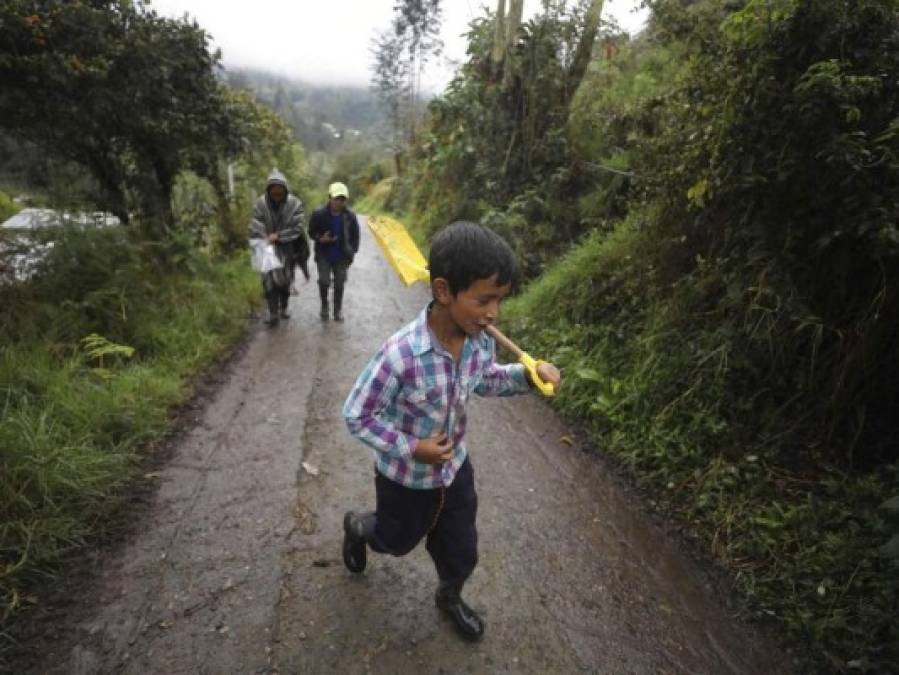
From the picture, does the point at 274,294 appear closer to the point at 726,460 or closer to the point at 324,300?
the point at 324,300

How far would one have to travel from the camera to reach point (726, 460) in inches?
131

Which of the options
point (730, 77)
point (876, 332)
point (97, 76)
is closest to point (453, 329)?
point (876, 332)

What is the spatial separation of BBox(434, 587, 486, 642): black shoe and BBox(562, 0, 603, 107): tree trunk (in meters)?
7.58

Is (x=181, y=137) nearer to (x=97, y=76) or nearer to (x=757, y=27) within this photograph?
(x=97, y=76)

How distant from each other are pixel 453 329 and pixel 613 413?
268 cm

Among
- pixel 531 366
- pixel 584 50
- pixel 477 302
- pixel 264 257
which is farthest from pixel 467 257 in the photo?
pixel 584 50

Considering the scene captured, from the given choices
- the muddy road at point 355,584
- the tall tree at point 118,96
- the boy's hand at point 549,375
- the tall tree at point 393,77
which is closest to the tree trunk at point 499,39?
the tall tree at point 118,96

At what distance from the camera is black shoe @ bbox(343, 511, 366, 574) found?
8.11 ft

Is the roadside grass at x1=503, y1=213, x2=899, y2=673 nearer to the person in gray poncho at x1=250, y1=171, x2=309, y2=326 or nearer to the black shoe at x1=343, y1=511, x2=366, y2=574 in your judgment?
the black shoe at x1=343, y1=511, x2=366, y2=574

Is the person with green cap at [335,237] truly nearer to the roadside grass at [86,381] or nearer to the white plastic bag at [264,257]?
the white plastic bag at [264,257]

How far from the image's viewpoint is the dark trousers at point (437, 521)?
212 centimetres

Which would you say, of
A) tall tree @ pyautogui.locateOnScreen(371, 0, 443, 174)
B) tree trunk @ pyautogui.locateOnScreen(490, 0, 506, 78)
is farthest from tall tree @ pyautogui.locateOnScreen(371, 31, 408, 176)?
tree trunk @ pyautogui.locateOnScreen(490, 0, 506, 78)

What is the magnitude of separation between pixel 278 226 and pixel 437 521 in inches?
206

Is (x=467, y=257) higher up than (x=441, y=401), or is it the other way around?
(x=467, y=257)
